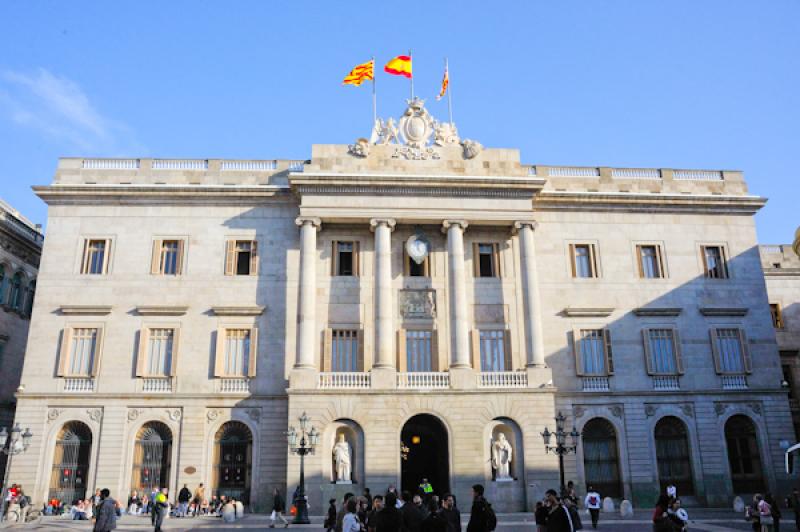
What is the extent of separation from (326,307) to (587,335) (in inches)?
557

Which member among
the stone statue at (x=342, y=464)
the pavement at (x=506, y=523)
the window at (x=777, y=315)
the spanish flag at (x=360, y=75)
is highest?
the spanish flag at (x=360, y=75)

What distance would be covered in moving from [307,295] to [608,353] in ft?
53.5

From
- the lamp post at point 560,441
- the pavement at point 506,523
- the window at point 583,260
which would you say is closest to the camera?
the pavement at point 506,523

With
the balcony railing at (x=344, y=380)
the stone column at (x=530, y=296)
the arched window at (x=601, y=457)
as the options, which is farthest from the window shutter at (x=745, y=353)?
the balcony railing at (x=344, y=380)

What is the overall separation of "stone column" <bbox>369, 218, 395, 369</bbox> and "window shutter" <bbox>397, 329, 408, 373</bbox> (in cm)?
83

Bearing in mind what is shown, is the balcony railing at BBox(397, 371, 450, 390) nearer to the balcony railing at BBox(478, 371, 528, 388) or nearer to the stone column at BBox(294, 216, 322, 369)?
the balcony railing at BBox(478, 371, 528, 388)

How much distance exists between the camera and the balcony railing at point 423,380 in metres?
33.7

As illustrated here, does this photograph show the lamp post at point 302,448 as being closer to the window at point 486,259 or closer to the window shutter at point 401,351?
the window shutter at point 401,351

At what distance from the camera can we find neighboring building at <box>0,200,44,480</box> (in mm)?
38969

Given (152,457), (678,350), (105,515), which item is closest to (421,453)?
(152,457)

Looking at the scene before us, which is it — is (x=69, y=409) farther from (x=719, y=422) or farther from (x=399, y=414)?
(x=719, y=422)

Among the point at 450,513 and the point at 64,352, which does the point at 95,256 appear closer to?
the point at 64,352

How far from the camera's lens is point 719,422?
36.2 metres

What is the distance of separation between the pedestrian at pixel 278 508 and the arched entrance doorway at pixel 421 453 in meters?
6.40
